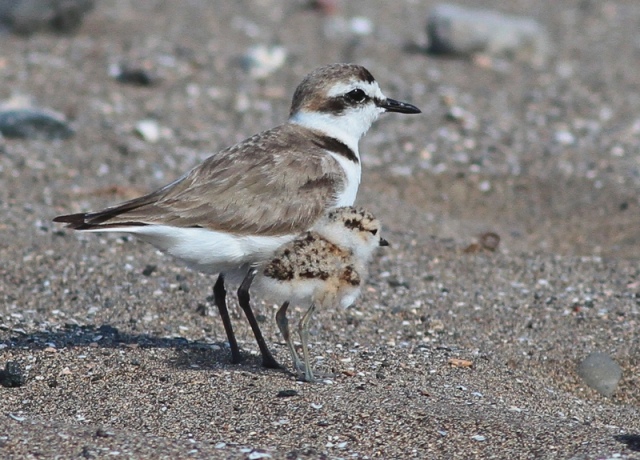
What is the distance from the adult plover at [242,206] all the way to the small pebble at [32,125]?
3982 mm

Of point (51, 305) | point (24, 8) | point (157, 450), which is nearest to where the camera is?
point (157, 450)

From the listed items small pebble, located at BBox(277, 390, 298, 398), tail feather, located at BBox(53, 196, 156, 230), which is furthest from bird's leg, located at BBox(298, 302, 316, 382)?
tail feather, located at BBox(53, 196, 156, 230)

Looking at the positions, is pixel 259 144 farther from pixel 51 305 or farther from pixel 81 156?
pixel 81 156

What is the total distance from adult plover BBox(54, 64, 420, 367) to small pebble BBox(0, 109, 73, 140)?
3.98m

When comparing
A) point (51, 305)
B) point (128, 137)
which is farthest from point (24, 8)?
point (51, 305)

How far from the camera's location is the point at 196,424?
174 inches

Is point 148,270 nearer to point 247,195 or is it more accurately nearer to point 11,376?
point 247,195

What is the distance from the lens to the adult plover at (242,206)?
495 cm

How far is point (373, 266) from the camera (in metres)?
7.01

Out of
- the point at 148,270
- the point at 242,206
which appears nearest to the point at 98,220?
the point at 242,206

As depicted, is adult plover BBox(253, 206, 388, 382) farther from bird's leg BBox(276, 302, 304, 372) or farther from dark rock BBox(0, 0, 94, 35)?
dark rock BBox(0, 0, 94, 35)

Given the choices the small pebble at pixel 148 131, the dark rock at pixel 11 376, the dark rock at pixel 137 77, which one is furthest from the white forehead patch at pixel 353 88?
the dark rock at pixel 137 77

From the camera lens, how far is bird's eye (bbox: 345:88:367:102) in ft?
19.2

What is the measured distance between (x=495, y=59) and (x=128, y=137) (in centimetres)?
472
